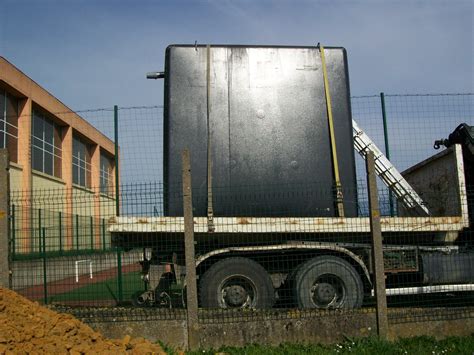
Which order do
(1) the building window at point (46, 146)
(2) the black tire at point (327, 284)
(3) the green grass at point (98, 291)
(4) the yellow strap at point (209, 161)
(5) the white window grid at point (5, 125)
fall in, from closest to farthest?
1. (4) the yellow strap at point (209, 161)
2. (2) the black tire at point (327, 284)
3. (3) the green grass at point (98, 291)
4. (5) the white window grid at point (5, 125)
5. (1) the building window at point (46, 146)

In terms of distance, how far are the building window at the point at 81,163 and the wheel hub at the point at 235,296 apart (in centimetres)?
2207

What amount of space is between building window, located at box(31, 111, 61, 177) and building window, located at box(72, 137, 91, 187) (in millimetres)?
2244

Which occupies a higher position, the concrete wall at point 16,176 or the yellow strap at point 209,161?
the concrete wall at point 16,176

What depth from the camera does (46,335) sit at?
5012mm

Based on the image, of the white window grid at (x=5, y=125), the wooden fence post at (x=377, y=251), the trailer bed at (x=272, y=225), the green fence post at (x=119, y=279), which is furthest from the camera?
the white window grid at (x=5, y=125)

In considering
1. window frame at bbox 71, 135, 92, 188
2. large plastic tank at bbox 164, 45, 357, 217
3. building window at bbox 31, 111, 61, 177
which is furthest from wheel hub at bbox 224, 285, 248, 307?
window frame at bbox 71, 135, 92, 188

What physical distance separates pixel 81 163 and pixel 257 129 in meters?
24.6

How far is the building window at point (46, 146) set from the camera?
22.3 meters

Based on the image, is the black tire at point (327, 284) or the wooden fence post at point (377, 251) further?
the black tire at point (327, 284)

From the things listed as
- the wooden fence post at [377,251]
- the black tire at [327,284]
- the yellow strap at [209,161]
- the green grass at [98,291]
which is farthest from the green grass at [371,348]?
the green grass at [98,291]

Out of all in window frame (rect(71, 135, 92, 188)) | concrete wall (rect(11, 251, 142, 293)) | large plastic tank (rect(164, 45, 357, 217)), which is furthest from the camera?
window frame (rect(71, 135, 92, 188))

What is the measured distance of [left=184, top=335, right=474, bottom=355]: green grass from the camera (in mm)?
5797

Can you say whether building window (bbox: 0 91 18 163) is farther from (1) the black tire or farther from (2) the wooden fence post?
(2) the wooden fence post

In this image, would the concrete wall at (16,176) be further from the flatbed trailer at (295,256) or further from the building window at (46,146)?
the flatbed trailer at (295,256)
